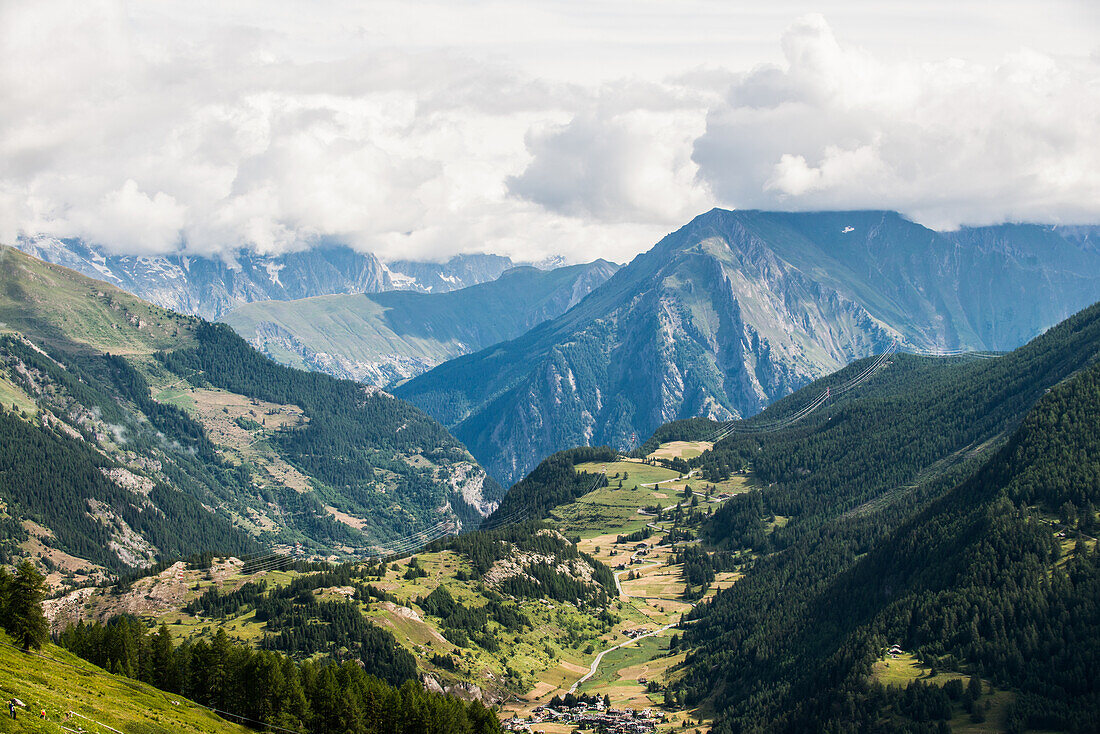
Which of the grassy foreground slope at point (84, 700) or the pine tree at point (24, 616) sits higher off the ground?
the pine tree at point (24, 616)

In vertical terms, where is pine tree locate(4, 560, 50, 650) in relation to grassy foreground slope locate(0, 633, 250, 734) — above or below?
above

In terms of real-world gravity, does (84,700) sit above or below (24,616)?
below

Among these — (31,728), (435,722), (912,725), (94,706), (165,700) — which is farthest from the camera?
(912,725)

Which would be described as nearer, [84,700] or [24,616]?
[84,700]

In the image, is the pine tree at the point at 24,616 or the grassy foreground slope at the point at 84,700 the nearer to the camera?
the grassy foreground slope at the point at 84,700

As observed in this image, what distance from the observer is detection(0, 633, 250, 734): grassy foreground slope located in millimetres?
110000

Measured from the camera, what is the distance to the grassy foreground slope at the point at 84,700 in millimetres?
110000

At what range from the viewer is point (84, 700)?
123 m

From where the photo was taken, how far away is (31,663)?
137375 millimetres

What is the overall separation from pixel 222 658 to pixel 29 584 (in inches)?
1288

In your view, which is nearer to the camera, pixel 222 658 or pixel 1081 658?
pixel 222 658

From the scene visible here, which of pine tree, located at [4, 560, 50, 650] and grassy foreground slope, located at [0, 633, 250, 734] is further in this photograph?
pine tree, located at [4, 560, 50, 650]

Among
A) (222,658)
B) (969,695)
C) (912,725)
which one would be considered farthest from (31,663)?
(969,695)

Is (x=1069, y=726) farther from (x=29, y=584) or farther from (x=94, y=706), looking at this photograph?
(x=29, y=584)
